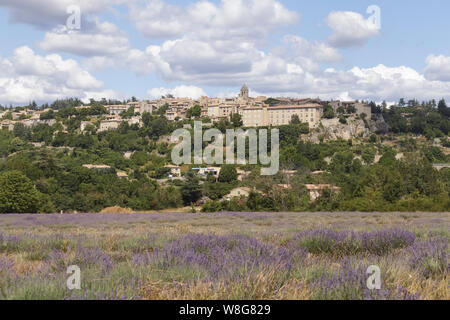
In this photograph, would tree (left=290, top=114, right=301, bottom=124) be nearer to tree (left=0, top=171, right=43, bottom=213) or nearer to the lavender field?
tree (left=0, top=171, right=43, bottom=213)

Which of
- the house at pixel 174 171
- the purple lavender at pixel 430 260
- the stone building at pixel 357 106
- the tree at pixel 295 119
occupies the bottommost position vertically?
the house at pixel 174 171

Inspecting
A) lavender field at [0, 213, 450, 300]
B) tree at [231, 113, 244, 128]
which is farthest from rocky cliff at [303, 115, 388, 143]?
lavender field at [0, 213, 450, 300]

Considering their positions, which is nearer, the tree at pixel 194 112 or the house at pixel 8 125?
the tree at pixel 194 112

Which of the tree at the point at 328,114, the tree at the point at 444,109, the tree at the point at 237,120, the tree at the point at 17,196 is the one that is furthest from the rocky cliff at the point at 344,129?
the tree at the point at 17,196

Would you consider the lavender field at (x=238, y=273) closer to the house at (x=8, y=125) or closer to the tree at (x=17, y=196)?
the tree at (x=17, y=196)

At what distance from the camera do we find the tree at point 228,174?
88.6 m

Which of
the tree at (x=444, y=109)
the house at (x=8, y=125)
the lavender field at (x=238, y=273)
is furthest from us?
the house at (x=8, y=125)

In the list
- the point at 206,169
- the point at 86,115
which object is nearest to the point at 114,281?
the point at 206,169

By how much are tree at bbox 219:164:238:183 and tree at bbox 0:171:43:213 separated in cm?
4985

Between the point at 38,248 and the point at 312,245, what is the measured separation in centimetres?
367

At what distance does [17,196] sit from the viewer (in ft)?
130

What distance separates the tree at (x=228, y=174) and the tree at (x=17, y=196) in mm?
49847
